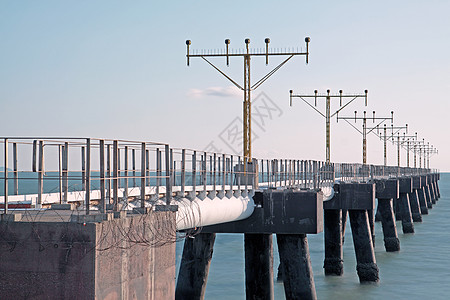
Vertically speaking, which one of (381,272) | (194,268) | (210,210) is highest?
(210,210)

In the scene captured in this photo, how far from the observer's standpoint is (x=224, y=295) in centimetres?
3164

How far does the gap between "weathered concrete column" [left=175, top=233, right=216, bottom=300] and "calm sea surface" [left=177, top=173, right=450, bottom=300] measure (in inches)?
211

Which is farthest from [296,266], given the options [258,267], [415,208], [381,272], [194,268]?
[415,208]

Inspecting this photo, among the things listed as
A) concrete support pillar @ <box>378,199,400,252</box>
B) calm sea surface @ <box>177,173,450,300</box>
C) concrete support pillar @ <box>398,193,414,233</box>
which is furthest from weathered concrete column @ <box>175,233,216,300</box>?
concrete support pillar @ <box>398,193,414,233</box>

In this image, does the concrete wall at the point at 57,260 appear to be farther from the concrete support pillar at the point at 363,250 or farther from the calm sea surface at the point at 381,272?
the concrete support pillar at the point at 363,250

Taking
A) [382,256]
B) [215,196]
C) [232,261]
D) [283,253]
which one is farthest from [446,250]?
[215,196]

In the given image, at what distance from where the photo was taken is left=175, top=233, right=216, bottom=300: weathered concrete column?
75.0ft

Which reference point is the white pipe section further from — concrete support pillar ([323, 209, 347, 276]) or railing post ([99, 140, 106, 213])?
concrete support pillar ([323, 209, 347, 276])

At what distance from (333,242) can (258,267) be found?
1289 cm

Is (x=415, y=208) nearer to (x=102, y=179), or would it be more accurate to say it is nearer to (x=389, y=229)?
(x=389, y=229)

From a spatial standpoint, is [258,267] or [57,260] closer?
[57,260]

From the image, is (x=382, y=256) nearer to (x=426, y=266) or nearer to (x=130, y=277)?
(x=426, y=266)

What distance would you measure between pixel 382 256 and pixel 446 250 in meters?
7.93

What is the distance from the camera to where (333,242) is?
34781 mm
